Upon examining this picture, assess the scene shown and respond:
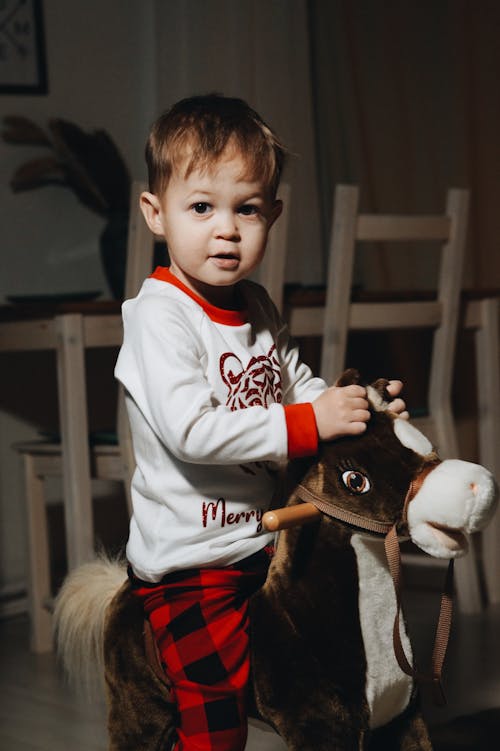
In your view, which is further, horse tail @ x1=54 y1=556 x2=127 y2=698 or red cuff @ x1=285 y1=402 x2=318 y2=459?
horse tail @ x1=54 y1=556 x2=127 y2=698

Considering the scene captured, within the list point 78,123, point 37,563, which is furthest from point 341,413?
point 78,123

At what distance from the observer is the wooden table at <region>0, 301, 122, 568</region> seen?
208 cm

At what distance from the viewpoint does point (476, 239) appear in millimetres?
3295

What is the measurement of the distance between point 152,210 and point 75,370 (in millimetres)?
1001

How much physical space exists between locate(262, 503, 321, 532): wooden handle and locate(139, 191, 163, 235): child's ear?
0.35 m

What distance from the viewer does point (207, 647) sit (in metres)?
1.05

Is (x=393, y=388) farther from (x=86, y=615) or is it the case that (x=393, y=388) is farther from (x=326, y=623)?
(x=86, y=615)

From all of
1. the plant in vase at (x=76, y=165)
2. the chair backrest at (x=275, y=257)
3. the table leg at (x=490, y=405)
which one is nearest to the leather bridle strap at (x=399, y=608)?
the chair backrest at (x=275, y=257)

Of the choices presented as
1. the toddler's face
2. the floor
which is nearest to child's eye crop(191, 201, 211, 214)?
the toddler's face

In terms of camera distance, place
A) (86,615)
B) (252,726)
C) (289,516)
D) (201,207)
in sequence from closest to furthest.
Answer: (289,516) → (201,207) → (86,615) → (252,726)

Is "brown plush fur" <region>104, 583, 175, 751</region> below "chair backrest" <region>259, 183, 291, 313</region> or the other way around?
below

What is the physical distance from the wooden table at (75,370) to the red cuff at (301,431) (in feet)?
3.67

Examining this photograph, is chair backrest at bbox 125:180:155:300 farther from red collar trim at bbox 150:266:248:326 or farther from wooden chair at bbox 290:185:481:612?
red collar trim at bbox 150:266:248:326

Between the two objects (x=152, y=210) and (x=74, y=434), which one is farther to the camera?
(x=74, y=434)
